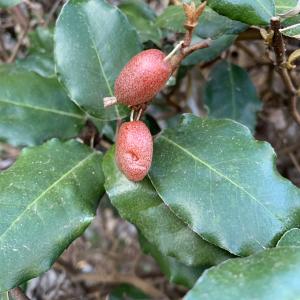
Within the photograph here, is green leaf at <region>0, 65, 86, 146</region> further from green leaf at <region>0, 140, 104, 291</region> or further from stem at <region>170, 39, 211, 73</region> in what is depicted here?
stem at <region>170, 39, 211, 73</region>

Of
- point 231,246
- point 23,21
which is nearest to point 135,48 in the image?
point 231,246

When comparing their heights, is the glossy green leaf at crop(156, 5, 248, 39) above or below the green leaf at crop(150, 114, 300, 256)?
above

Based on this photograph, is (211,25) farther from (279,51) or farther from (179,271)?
(179,271)

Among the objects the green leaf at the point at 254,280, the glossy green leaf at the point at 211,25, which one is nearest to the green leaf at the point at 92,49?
the glossy green leaf at the point at 211,25

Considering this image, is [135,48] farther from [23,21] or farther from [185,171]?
[23,21]

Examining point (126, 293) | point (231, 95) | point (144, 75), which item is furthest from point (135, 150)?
point (126, 293)

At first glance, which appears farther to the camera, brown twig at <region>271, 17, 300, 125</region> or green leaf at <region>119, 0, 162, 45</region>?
green leaf at <region>119, 0, 162, 45</region>

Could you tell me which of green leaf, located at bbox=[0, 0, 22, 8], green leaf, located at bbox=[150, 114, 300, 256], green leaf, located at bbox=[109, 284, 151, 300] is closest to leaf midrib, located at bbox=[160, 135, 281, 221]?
green leaf, located at bbox=[150, 114, 300, 256]
